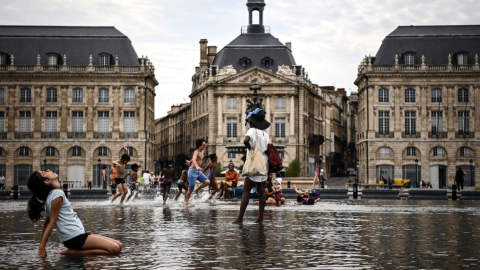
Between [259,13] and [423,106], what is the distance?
22.5 meters

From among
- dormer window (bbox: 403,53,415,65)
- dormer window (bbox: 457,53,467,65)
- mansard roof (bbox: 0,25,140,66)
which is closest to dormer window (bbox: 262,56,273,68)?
mansard roof (bbox: 0,25,140,66)

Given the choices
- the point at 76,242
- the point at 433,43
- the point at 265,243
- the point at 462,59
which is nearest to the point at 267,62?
the point at 433,43

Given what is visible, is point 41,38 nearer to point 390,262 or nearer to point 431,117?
point 431,117

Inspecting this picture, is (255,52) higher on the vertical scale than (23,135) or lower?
higher

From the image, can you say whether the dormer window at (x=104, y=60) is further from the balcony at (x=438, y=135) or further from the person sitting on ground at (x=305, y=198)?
the person sitting on ground at (x=305, y=198)

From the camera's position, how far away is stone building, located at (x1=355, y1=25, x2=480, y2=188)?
83.6 metres

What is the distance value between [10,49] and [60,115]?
26.2ft

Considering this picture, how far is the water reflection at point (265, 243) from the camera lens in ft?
32.3

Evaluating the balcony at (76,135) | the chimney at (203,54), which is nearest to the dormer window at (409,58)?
the chimney at (203,54)

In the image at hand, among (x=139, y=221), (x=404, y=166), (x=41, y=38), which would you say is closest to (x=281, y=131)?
(x=404, y=166)

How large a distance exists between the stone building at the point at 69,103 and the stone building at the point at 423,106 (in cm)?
2227

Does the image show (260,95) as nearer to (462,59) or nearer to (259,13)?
(259,13)

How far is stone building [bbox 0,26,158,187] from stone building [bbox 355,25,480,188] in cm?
2227

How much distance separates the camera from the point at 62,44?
84.8 meters
